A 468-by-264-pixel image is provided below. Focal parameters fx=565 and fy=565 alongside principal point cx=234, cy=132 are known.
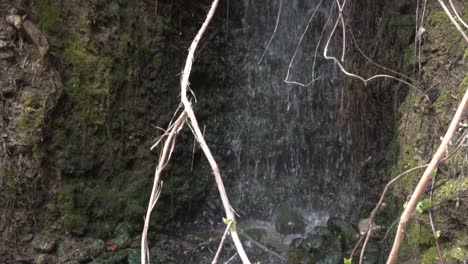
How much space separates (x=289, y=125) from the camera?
18.1 feet

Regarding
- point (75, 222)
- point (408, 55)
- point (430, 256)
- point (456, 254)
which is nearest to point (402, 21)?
point (408, 55)

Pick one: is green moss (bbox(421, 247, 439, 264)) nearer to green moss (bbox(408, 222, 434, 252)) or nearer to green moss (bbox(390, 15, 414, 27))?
green moss (bbox(408, 222, 434, 252))

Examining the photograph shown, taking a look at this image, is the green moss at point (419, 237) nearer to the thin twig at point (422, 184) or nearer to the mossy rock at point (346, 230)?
the mossy rock at point (346, 230)

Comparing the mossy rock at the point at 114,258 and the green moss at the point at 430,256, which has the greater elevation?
the green moss at the point at 430,256

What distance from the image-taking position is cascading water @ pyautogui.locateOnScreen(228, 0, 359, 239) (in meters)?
5.33

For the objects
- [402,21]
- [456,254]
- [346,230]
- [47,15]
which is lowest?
[346,230]

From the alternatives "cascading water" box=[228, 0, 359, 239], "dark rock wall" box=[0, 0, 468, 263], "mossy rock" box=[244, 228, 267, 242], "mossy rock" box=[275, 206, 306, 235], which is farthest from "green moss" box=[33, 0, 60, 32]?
"mossy rock" box=[275, 206, 306, 235]

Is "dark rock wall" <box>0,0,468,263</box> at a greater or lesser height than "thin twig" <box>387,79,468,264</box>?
lesser

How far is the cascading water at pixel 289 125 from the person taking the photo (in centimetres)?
533

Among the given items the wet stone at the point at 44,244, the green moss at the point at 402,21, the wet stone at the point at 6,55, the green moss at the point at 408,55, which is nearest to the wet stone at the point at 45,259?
the wet stone at the point at 44,244

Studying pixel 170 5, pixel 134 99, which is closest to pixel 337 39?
pixel 170 5

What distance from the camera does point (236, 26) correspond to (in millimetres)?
5633

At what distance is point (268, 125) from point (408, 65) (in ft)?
5.42

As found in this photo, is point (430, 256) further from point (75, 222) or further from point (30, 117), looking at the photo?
point (30, 117)
